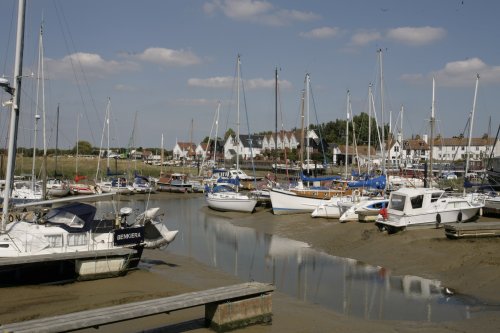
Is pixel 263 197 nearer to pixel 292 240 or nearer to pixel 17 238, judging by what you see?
pixel 292 240

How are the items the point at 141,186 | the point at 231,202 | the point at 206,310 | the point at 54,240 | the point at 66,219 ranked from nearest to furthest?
the point at 206,310, the point at 54,240, the point at 66,219, the point at 231,202, the point at 141,186

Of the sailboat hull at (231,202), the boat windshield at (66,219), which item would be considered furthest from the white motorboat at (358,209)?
the boat windshield at (66,219)

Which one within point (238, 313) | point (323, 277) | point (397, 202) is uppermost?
point (397, 202)

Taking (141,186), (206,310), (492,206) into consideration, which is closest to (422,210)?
(492,206)

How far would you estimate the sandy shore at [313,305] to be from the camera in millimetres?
14469

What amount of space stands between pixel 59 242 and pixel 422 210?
18535 millimetres

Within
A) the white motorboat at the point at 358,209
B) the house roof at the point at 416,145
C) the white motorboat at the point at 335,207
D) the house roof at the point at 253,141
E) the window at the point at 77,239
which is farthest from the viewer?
the house roof at the point at 253,141

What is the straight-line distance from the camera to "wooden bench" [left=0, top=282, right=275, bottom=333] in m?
11.3

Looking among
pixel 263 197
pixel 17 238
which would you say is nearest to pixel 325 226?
pixel 263 197

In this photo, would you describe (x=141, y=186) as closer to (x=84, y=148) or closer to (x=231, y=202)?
(x=231, y=202)

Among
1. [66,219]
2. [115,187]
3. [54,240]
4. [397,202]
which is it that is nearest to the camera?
[54,240]

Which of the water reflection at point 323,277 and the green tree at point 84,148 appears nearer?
the water reflection at point 323,277

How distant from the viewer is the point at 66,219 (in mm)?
20359

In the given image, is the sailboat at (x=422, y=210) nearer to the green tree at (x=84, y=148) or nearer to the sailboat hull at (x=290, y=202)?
the sailboat hull at (x=290, y=202)
